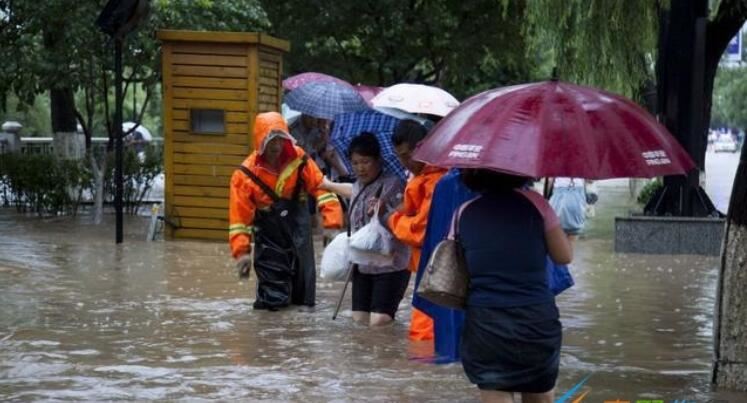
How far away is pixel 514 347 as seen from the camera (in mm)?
5234

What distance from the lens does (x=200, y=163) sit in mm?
16984

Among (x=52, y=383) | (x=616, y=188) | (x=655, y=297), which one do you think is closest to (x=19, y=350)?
(x=52, y=383)

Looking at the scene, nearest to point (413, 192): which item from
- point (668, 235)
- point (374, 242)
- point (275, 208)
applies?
point (374, 242)

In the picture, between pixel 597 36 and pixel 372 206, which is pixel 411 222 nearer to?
pixel 372 206

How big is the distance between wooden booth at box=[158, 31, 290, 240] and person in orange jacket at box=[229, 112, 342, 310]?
6.44 m

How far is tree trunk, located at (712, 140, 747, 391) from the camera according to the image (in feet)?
24.1

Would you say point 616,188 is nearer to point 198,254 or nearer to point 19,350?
point 198,254

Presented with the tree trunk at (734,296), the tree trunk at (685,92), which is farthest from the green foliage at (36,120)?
the tree trunk at (734,296)

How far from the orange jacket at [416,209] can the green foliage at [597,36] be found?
6656 mm

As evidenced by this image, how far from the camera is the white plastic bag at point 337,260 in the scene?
9648mm

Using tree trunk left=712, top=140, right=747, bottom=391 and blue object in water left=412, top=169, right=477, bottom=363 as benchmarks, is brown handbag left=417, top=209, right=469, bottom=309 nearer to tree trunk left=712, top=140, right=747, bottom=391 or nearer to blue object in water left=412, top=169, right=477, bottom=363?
blue object in water left=412, top=169, right=477, bottom=363

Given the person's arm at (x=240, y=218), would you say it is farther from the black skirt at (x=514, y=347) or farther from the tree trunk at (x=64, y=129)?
the tree trunk at (x=64, y=129)

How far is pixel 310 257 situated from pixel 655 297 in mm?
3497

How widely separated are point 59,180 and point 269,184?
1110cm
